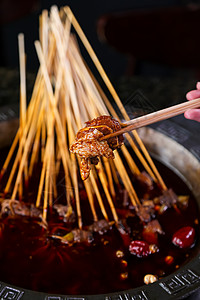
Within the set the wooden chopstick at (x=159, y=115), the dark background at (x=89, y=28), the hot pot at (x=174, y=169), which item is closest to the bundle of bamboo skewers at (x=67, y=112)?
the hot pot at (x=174, y=169)

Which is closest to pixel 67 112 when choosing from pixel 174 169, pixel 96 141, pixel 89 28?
pixel 96 141

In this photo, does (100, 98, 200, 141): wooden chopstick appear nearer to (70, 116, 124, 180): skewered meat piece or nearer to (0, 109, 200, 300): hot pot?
(70, 116, 124, 180): skewered meat piece

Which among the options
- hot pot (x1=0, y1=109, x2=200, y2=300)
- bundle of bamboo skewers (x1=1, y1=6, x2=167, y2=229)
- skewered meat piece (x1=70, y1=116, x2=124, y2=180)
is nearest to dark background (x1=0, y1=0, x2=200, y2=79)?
hot pot (x1=0, y1=109, x2=200, y2=300)

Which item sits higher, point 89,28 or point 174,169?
point 89,28

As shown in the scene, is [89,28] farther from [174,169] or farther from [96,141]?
[96,141]

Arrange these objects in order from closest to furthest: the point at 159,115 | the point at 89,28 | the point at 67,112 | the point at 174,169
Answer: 1. the point at 159,115
2. the point at 67,112
3. the point at 174,169
4. the point at 89,28

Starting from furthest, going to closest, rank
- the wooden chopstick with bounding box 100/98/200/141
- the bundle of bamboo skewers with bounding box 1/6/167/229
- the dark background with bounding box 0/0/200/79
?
the dark background with bounding box 0/0/200/79, the bundle of bamboo skewers with bounding box 1/6/167/229, the wooden chopstick with bounding box 100/98/200/141
